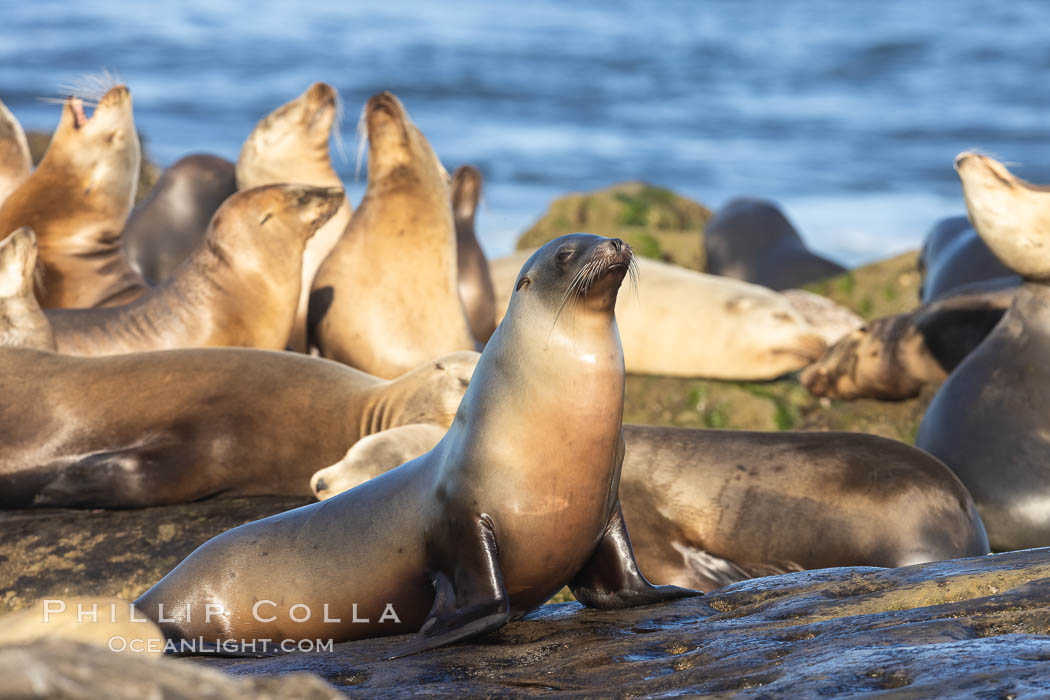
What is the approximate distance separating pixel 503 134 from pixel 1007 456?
19592mm

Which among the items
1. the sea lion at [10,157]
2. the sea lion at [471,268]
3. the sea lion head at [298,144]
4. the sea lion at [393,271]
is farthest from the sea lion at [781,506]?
the sea lion at [10,157]

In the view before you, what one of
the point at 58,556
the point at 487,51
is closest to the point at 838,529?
the point at 58,556

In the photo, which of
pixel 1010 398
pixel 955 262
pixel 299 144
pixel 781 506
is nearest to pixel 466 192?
pixel 299 144

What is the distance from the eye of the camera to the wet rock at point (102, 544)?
4523 mm

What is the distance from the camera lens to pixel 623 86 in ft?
110

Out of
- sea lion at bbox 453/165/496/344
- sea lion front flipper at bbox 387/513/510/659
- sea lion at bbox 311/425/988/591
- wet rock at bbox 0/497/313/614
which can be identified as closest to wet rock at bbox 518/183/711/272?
sea lion at bbox 453/165/496/344

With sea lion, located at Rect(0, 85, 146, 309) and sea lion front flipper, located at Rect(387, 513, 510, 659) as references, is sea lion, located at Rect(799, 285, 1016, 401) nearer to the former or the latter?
sea lion, located at Rect(0, 85, 146, 309)

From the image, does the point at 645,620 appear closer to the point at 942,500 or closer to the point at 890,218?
the point at 942,500

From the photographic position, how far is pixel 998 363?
240 inches

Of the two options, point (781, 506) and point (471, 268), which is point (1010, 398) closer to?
point (781, 506)

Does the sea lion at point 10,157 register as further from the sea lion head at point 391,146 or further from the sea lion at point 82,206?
the sea lion head at point 391,146

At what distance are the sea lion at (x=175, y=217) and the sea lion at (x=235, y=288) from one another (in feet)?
7.61

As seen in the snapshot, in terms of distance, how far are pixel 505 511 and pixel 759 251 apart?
337 inches

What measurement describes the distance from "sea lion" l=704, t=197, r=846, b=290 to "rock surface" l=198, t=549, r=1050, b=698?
7794 mm
